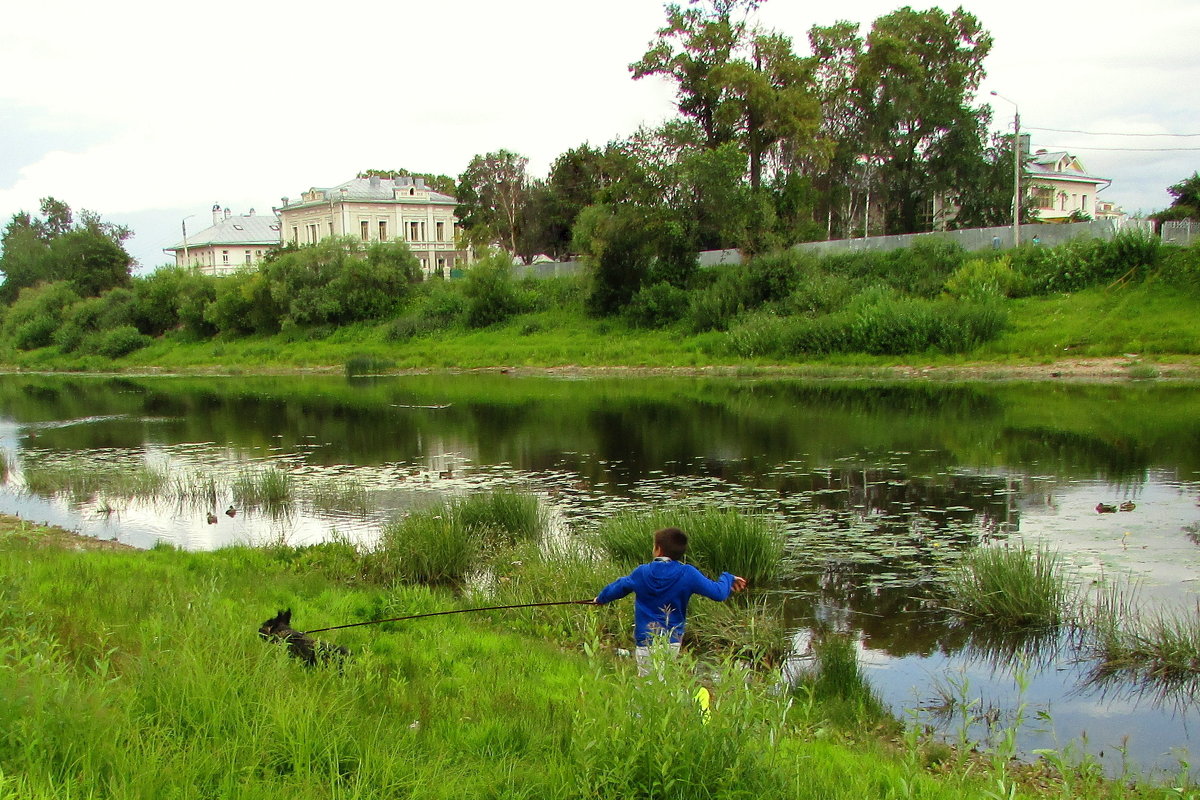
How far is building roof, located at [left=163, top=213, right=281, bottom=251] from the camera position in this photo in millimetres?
103125

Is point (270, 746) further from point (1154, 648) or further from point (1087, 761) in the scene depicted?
point (1154, 648)

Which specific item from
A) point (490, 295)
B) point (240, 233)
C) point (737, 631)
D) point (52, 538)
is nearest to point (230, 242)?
point (240, 233)

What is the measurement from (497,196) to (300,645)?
245ft

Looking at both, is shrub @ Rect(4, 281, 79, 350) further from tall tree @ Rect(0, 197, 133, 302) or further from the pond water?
the pond water

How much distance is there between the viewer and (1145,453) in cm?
1814

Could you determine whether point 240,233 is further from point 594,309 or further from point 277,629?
point 277,629

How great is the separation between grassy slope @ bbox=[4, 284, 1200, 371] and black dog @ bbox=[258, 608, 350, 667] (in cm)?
3165

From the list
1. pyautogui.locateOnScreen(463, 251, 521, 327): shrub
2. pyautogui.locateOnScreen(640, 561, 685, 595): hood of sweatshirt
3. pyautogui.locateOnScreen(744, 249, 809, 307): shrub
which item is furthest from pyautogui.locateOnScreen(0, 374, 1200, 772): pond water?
pyautogui.locateOnScreen(463, 251, 521, 327): shrub

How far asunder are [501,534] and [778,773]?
884cm

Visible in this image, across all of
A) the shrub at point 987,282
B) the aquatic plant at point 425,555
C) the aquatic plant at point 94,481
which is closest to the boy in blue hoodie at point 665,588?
the aquatic plant at point 425,555

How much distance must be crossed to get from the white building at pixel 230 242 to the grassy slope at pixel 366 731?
102m

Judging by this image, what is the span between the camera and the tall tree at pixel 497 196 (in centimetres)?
7719

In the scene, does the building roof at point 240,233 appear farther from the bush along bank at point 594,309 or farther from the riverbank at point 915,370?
the riverbank at point 915,370

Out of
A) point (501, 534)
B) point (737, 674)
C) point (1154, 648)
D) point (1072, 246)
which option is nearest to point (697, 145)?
point (1072, 246)
